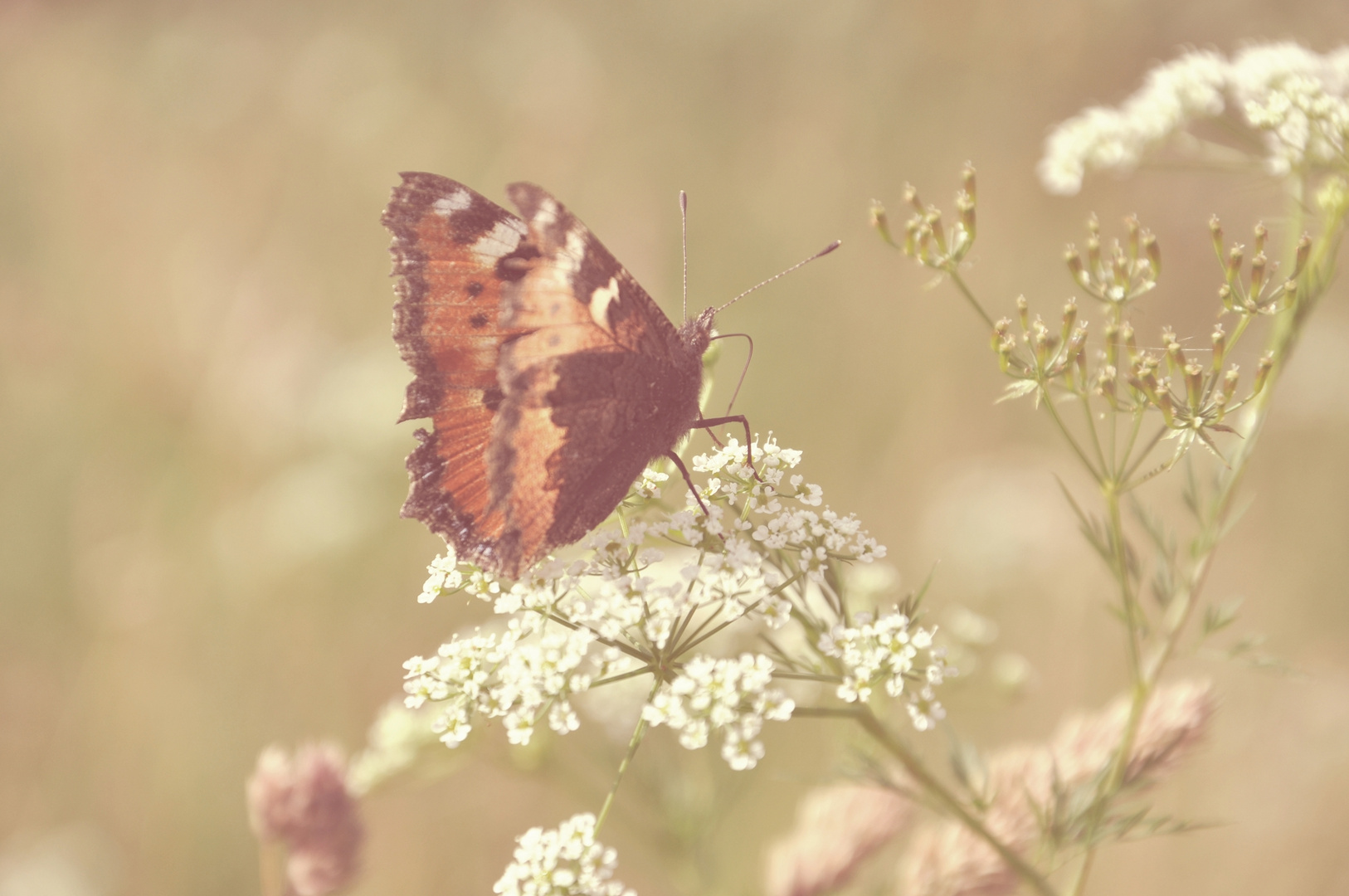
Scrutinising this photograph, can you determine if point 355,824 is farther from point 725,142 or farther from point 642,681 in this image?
point 725,142

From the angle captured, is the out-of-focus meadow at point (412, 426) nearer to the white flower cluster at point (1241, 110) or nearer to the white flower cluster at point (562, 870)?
the white flower cluster at point (1241, 110)

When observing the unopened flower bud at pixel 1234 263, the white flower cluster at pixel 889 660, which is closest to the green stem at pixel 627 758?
the white flower cluster at pixel 889 660

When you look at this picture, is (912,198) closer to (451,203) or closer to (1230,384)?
(1230,384)

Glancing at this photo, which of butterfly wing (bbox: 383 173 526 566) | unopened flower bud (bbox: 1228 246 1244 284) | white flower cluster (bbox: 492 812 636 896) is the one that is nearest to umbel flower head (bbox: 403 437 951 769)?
white flower cluster (bbox: 492 812 636 896)

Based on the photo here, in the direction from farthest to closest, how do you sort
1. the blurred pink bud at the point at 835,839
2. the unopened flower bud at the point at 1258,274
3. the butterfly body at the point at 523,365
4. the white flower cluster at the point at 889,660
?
1. the blurred pink bud at the point at 835,839
2. the butterfly body at the point at 523,365
3. the unopened flower bud at the point at 1258,274
4. the white flower cluster at the point at 889,660

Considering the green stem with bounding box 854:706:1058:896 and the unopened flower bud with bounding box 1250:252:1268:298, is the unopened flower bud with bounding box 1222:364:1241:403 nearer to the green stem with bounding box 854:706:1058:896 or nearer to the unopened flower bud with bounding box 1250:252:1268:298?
the unopened flower bud with bounding box 1250:252:1268:298

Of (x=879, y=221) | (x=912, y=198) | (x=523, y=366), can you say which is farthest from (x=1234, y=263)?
(x=523, y=366)
